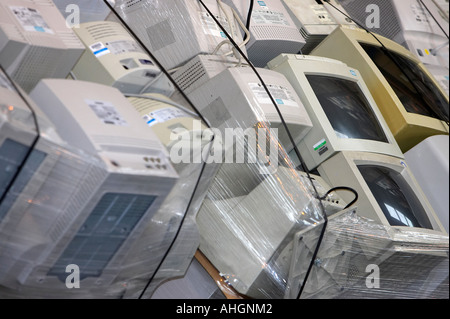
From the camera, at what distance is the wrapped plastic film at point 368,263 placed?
2428 mm

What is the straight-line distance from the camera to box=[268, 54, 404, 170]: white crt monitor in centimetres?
285

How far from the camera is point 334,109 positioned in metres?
2.97

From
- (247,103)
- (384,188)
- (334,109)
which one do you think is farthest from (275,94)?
(384,188)

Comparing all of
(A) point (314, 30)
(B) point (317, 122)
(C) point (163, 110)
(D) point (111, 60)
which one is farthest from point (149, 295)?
(A) point (314, 30)

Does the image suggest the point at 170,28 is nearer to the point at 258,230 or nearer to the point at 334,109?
the point at 334,109

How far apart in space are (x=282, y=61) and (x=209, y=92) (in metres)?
0.49

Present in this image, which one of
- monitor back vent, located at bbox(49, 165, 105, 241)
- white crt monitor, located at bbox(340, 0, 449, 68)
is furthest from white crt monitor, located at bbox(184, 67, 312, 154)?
white crt monitor, located at bbox(340, 0, 449, 68)

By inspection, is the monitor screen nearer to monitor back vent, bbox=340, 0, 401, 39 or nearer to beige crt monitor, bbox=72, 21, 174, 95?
monitor back vent, bbox=340, 0, 401, 39

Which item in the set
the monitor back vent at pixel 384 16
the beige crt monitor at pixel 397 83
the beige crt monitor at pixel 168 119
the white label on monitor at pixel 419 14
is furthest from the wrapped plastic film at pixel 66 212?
the white label on monitor at pixel 419 14

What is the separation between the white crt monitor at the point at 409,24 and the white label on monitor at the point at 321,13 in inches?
9.2

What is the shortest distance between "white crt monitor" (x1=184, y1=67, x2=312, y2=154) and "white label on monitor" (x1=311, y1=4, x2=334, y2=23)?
3.12 feet

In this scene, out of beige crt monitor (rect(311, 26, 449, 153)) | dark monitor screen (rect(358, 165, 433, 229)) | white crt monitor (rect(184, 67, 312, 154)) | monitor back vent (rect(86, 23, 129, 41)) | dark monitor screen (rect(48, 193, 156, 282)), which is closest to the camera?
dark monitor screen (rect(48, 193, 156, 282))

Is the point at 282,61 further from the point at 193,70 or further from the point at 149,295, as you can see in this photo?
the point at 149,295

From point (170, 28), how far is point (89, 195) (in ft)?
4.30
